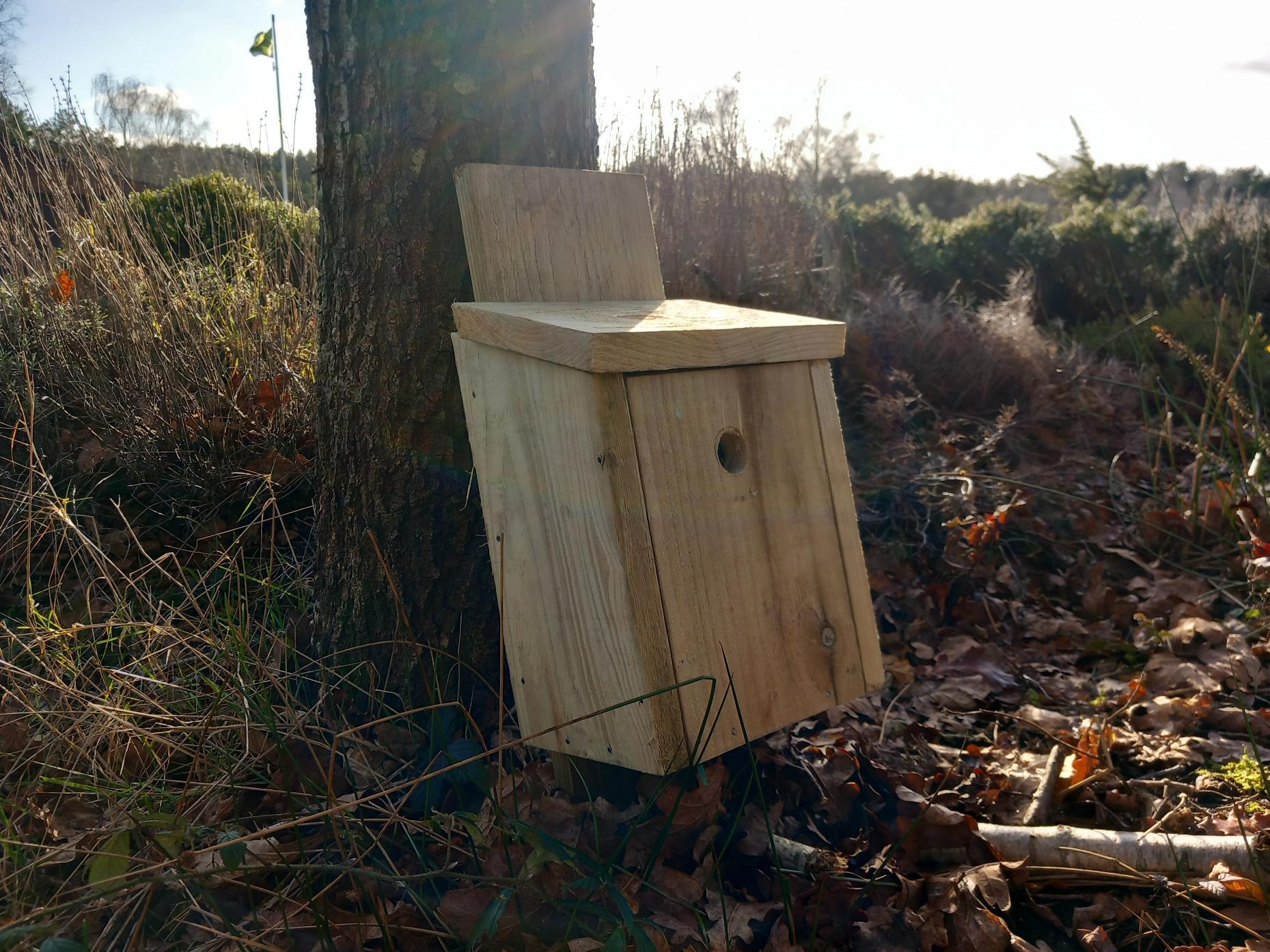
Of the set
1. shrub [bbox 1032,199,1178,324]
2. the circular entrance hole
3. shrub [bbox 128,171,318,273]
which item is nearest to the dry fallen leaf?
the circular entrance hole

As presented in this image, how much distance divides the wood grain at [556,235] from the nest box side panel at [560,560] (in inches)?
10.5

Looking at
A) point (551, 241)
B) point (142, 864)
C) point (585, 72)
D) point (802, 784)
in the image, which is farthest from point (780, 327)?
point (142, 864)

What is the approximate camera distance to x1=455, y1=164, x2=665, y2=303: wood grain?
Answer: 2.06 m

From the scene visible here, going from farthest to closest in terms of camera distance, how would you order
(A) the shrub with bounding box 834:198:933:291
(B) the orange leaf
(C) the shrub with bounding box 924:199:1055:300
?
(C) the shrub with bounding box 924:199:1055:300 < (A) the shrub with bounding box 834:198:933:291 < (B) the orange leaf

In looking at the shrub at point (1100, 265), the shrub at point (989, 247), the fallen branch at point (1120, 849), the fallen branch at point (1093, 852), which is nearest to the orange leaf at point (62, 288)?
the fallen branch at point (1093, 852)

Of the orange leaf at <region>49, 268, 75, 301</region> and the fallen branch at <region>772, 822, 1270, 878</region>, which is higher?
the orange leaf at <region>49, 268, 75, 301</region>

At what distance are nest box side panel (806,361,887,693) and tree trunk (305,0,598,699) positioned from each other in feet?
2.60

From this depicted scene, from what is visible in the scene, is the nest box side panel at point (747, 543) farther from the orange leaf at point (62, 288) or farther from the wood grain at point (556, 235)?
the orange leaf at point (62, 288)

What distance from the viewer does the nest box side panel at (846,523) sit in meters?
2.01

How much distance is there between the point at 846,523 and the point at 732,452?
338 mm

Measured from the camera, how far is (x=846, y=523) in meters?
2.04

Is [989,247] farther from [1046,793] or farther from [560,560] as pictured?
[560,560]

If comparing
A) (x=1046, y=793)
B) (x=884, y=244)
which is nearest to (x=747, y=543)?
(x=1046, y=793)

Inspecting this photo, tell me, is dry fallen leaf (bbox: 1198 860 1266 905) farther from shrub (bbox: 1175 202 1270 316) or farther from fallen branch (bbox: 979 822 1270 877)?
shrub (bbox: 1175 202 1270 316)
